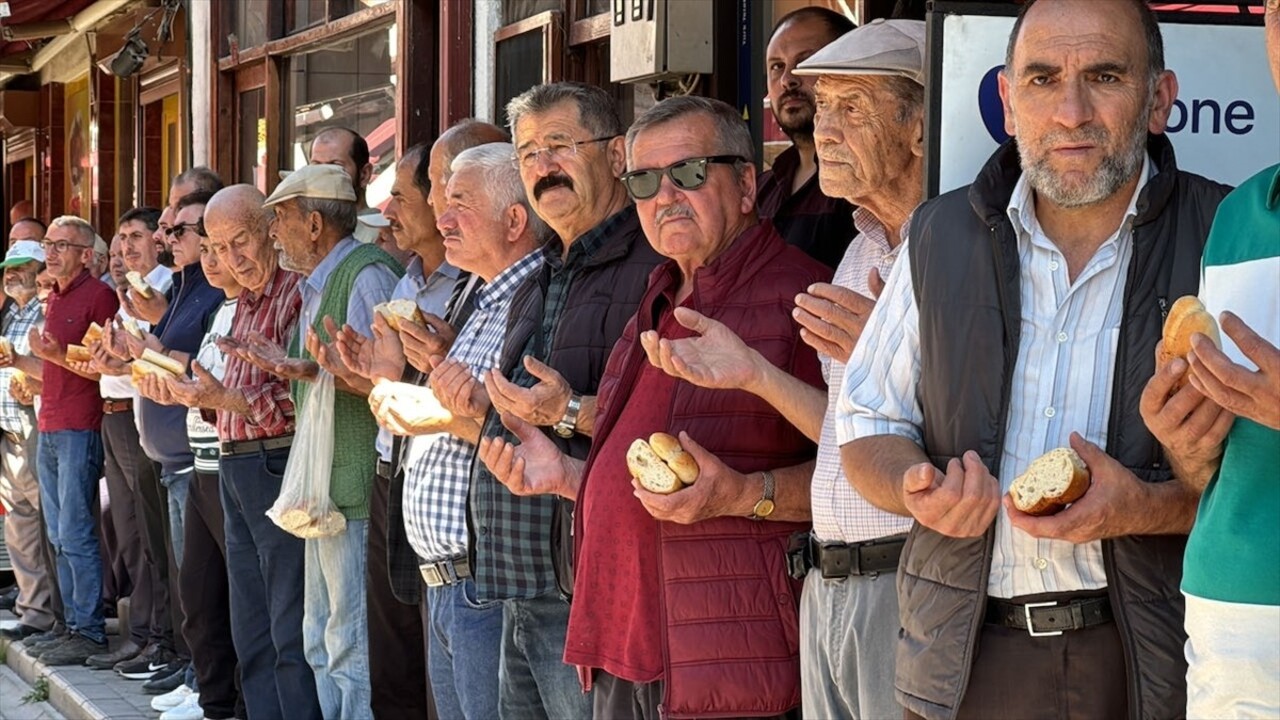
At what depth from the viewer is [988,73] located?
3279 millimetres

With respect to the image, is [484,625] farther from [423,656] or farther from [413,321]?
[423,656]

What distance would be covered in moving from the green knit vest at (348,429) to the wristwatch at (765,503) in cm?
251

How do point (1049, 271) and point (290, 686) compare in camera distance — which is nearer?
point (1049, 271)

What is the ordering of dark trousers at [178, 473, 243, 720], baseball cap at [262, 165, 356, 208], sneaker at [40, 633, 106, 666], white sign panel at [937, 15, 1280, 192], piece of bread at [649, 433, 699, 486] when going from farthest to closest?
1. sneaker at [40, 633, 106, 666]
2. dark trousers at [178, 473, 243, 720]
3. baseball cap at [262, 165, 356, 208]
4. piece of bread at [649, 433, 699, 486]
5. white sign panel at [937, 15, 1280, 192]

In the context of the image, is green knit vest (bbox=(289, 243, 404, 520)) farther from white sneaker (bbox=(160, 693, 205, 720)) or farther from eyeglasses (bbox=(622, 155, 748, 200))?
eyeglasses (bbox=(622, 155, 748, 200))

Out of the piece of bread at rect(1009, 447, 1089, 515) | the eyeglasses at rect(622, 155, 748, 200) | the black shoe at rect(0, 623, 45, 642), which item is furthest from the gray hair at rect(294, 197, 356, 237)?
the black shoe at rect(0, 623, 45, 642)

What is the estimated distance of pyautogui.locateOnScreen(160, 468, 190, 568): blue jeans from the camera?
7.49 m

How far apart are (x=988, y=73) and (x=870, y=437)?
0.71 m

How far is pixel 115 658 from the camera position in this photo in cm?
899

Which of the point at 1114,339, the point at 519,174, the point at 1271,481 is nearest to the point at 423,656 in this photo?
the point at 519,174

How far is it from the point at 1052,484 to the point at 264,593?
451cm

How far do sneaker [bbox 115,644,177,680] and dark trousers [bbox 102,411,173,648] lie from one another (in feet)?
0.14

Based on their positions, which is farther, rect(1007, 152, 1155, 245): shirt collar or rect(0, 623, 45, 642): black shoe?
rect(0, 623, 45, 642): black shoe

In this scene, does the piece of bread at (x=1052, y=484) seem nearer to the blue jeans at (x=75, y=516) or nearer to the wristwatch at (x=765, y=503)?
the wristwatch at (x=765, y=503)
